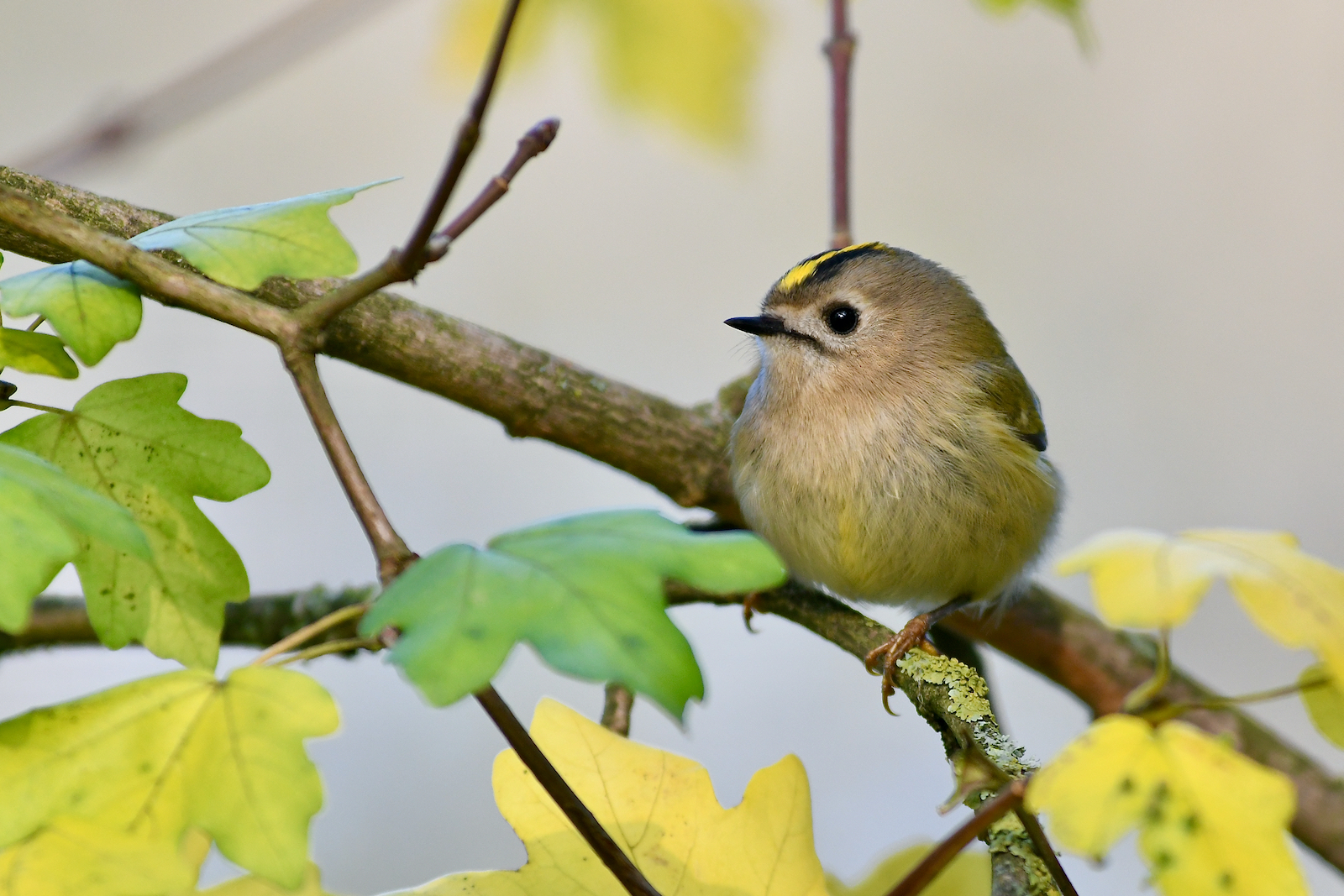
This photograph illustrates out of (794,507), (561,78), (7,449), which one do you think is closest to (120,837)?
(7,449)

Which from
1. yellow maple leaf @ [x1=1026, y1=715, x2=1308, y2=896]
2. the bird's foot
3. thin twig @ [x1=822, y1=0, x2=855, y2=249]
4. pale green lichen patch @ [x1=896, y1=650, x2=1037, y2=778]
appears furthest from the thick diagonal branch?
yellow maple leaf @ [x1=1026, y1=715, x2=1308, y2=896]

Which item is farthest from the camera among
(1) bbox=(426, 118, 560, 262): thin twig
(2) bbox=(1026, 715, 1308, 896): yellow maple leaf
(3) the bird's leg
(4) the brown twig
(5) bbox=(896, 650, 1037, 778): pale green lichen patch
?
(4) the brown twig

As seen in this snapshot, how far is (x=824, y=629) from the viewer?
0.81 meters

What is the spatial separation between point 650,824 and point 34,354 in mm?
329

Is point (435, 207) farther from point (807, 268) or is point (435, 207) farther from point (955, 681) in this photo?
point (807, 268)

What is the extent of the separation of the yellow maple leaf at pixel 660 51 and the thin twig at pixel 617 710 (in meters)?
0.60

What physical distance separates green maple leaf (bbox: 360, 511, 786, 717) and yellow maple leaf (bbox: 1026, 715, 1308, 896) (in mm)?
101

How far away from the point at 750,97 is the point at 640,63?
12 cm

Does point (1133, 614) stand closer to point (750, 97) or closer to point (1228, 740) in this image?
point (1228, 740)

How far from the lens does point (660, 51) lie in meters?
1.12

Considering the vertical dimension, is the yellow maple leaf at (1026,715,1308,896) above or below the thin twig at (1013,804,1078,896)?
above

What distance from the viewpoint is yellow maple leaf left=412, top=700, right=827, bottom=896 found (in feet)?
1.50

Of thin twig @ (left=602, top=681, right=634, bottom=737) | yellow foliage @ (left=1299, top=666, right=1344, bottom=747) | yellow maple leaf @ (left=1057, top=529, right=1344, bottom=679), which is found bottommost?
thin twig @ (left=602, top=681, right=634, bottom=737)

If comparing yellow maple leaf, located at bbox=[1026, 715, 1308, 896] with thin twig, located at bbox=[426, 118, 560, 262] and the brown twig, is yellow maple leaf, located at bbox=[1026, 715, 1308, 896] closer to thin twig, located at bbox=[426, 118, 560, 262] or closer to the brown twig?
thin twig, located at bbox=[426, 118, 560, 262]
